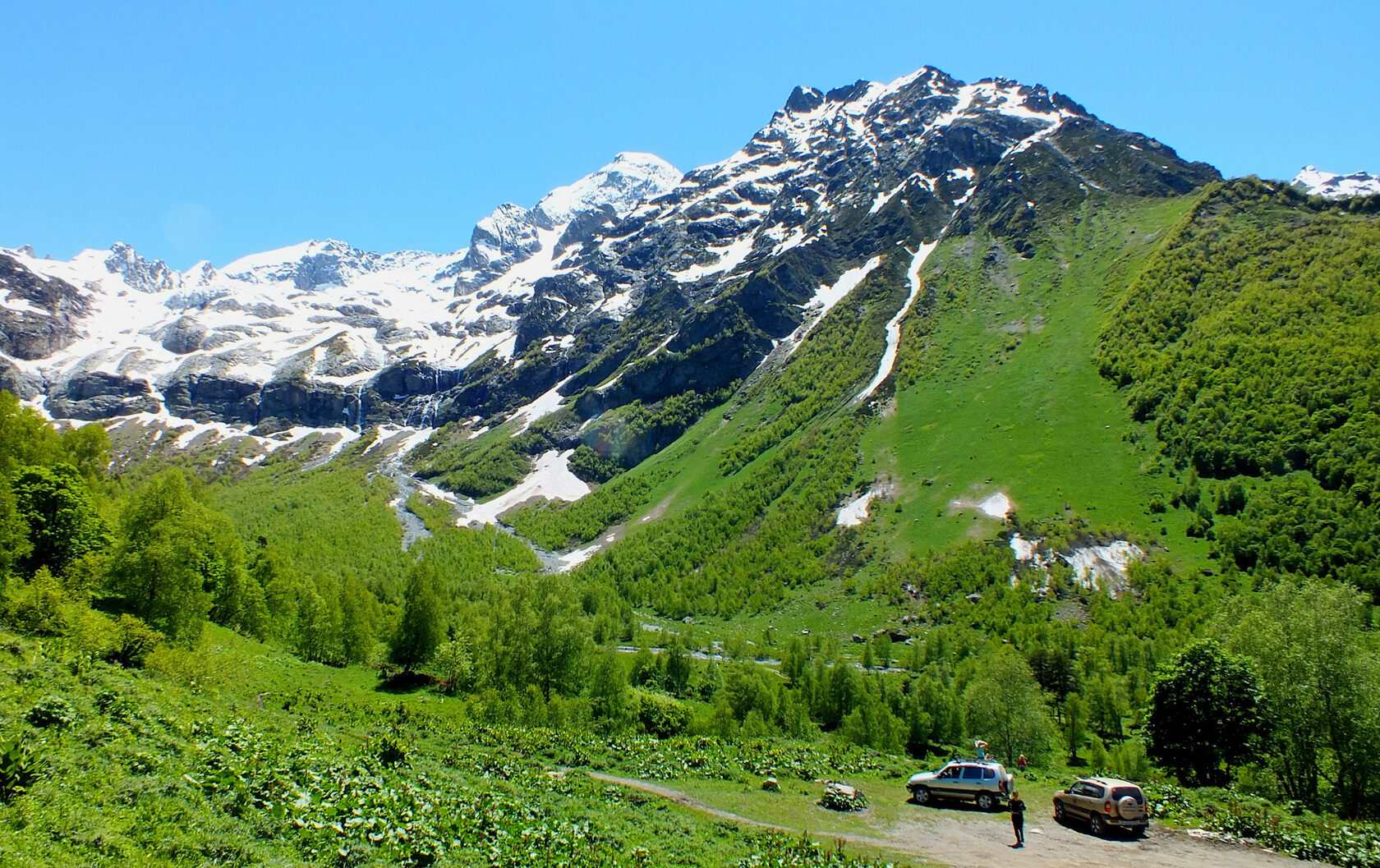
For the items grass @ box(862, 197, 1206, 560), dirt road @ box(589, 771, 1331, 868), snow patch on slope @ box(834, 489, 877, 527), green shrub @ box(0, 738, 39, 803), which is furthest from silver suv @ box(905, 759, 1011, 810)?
snow patch on slope @ box(834, 489, 877, 527)

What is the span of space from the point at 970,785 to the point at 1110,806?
20.3 ft

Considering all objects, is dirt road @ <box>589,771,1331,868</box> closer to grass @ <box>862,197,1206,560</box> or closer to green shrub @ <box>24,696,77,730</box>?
green shrub @ <box>24,696,77,730</box>

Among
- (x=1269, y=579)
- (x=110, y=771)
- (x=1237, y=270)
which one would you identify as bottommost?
(x=110, y=771)

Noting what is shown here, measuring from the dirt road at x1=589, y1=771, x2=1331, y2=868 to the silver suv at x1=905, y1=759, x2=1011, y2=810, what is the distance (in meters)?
1.66

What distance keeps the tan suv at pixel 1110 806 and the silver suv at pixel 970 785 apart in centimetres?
325

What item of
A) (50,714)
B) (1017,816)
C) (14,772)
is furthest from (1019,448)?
(14,772)

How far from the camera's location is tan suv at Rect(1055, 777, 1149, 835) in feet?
94.1

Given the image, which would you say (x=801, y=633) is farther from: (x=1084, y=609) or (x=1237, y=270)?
(x=1237, y=270)

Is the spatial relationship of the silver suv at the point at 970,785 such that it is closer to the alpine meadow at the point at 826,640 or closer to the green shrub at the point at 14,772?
the alpine meadow at the point at 826,640

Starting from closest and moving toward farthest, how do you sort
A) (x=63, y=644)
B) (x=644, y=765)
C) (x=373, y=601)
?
(x=63, y=644)
(x=644, y=765)
(x=373, y=601)

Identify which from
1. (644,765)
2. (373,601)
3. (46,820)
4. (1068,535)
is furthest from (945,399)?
(46,820)

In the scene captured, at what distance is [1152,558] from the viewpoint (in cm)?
11588

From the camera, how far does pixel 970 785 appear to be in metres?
33.1

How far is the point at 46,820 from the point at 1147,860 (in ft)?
113
